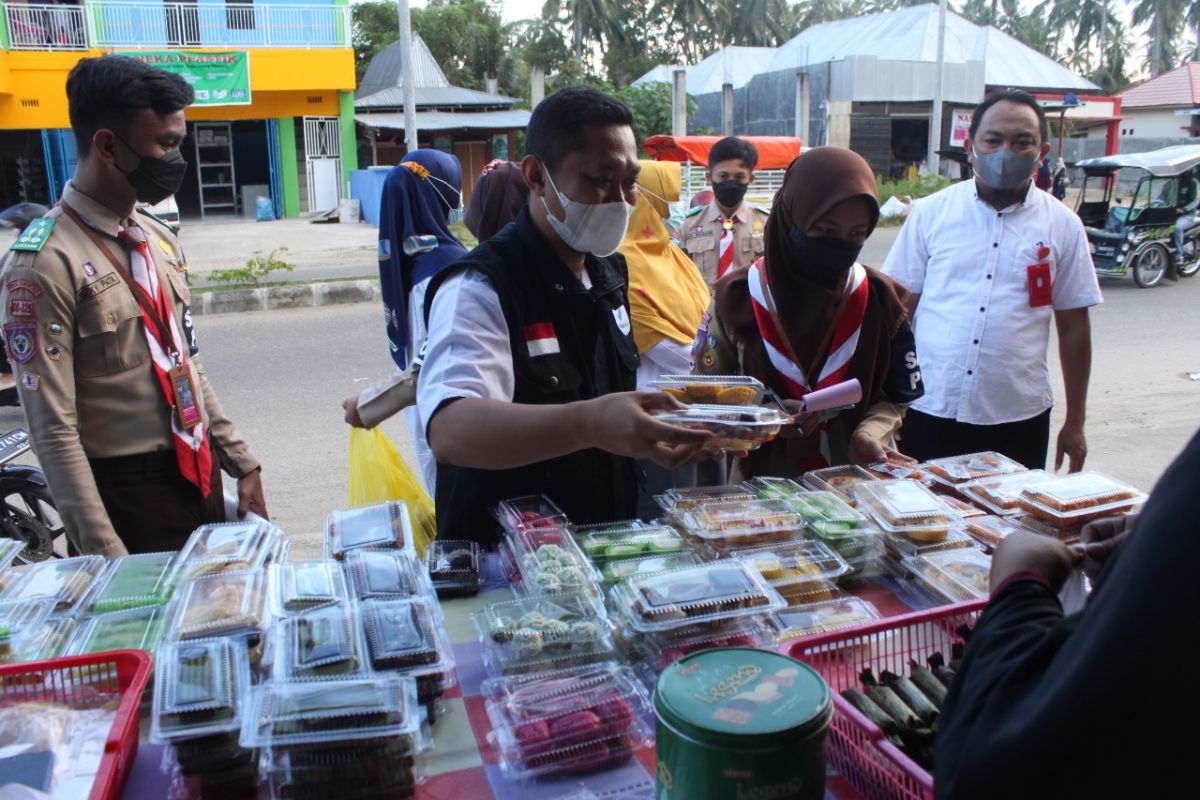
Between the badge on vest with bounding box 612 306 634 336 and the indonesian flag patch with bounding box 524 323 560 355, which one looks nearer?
the indonesian flag patch with bounding box 524 323 560 355

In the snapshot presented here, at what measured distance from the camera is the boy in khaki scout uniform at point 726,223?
→ 5.94m

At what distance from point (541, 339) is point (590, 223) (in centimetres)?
31

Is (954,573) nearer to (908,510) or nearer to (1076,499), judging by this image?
(908,510)

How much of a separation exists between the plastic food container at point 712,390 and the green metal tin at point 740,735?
3.28ft

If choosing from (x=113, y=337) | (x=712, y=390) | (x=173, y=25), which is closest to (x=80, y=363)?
(x=113, y=337)

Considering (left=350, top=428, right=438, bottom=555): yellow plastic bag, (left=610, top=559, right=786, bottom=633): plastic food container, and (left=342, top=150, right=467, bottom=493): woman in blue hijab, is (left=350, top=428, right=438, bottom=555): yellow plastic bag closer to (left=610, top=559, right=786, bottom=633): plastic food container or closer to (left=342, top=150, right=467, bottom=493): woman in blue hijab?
(left=342, top=150, right=467, bottom=493): woman in blue hijab

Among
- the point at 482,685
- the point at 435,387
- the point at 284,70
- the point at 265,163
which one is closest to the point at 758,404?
the point at 435,387

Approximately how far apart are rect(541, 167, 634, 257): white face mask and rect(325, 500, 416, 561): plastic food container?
0.78 meters

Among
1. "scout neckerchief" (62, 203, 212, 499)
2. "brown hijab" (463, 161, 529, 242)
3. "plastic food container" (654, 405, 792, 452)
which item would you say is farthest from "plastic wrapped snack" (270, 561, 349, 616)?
"brown hijab" (463, 161, 529, 242)

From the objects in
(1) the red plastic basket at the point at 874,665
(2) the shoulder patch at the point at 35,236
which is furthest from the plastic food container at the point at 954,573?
(2) the shoulder patch at the point at 35,236

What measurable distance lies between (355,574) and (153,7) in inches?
858

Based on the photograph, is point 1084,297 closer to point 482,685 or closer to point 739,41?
point 482,685

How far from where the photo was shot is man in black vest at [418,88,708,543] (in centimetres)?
188

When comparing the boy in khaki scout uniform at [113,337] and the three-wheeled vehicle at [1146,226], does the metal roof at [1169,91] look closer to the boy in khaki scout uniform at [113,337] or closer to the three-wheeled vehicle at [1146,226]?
the three-wheeled vehicle at [1146,226]
